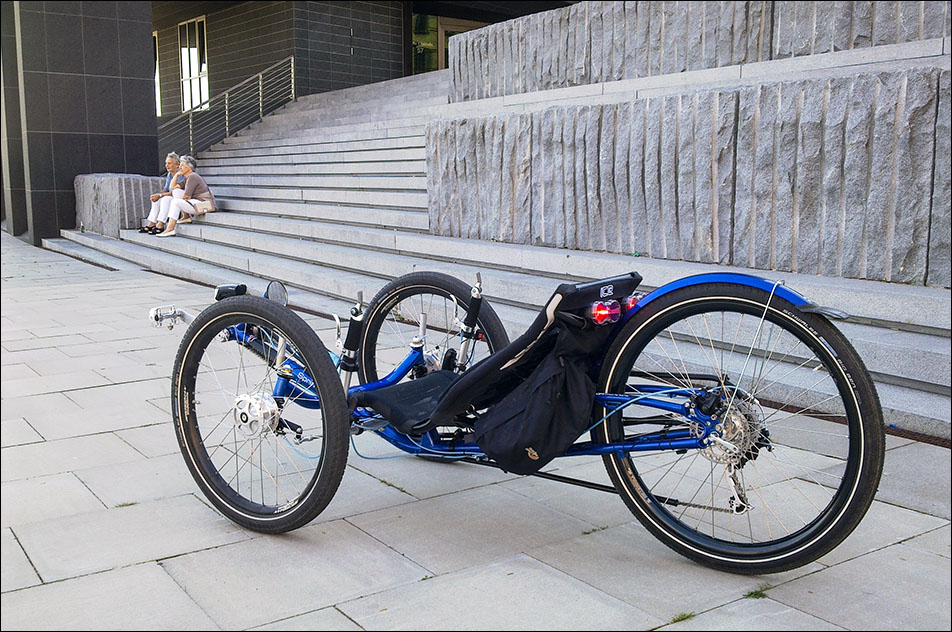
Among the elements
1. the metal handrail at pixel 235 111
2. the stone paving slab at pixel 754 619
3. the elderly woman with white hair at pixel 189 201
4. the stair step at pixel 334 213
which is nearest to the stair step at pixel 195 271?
the elderly woman with white hair at pixel 189 201

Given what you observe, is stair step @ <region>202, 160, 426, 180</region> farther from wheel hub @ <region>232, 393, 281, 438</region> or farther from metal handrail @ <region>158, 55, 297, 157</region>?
wheel hub @ <region>232, 393, 281, 438</region>

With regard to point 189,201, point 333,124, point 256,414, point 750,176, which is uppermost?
point 333,124

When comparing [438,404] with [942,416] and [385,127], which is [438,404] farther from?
[385,127]

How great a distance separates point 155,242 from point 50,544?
9863 mm

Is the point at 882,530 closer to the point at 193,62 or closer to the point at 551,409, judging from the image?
the point at 551,409

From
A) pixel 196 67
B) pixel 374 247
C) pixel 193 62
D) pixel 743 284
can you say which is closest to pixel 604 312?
pixel 743 284

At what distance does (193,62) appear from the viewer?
25047mm

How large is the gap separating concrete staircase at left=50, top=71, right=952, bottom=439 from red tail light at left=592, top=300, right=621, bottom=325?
6.31 ft

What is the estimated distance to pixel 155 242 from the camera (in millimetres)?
12188

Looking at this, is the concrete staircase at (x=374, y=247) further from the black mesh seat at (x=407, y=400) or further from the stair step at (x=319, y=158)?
the black mesh seat at (x=407, y=400)

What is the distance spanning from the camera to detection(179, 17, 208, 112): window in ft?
81.0

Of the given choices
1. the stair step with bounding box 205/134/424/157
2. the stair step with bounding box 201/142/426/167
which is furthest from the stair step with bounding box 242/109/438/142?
the stair step with bounding box 201/142/426/167

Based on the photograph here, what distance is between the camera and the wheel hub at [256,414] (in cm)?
313

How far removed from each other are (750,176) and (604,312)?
9.50 ft
